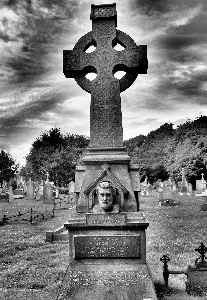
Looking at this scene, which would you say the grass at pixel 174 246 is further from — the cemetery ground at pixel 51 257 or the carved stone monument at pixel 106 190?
the carved stone monument at pixel 106 190

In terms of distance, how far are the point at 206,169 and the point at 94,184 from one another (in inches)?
1671

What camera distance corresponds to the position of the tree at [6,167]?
71062mm

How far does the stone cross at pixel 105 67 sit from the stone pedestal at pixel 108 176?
337mm

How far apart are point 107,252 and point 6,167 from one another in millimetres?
72568

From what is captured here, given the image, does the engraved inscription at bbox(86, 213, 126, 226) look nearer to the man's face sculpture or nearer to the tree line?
the man's face sculpture

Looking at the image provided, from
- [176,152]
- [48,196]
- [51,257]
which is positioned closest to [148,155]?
[176,152]

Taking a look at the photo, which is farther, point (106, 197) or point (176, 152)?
point (176, 152)

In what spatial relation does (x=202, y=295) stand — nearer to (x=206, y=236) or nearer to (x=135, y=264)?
(x=135, y=264)

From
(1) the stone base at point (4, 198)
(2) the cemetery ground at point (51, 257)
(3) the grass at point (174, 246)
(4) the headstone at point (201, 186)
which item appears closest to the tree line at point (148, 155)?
(4) the headstone at point (201, 186)

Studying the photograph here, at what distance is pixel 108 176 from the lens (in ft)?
16.5

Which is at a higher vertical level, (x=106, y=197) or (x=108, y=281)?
(x=106, y=197)

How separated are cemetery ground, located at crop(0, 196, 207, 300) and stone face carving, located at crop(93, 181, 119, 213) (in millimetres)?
1310

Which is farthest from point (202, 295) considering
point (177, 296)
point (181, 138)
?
point (181, 138)

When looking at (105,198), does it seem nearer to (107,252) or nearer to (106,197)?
(106,197)
